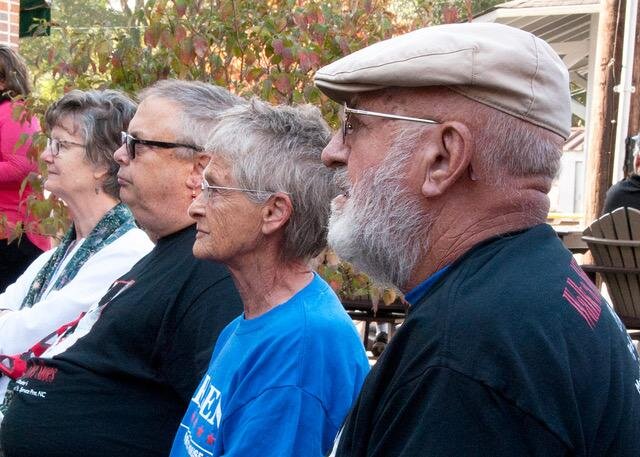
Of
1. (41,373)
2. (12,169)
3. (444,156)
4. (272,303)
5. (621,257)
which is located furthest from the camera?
(621,257)

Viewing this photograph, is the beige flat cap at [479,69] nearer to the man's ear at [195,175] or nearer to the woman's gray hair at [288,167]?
the woman's gray hair at [288,167]

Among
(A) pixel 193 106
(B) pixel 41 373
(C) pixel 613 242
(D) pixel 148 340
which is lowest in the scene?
(C) pixel 613 242

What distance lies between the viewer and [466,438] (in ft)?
4.28

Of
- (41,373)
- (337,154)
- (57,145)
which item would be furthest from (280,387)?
(57,145)

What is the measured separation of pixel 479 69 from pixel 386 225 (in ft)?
0.94

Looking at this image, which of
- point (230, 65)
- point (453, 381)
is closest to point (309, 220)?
point (453, 381)

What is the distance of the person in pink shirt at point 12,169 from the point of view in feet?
16.9

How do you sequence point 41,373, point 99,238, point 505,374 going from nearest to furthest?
point 505,374 < point 41,373 < point 99,238

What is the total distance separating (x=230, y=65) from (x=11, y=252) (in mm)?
2062

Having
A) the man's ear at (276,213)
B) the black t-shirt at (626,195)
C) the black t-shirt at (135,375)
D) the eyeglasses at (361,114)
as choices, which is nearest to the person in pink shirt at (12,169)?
the black t-shirt at (135,375)

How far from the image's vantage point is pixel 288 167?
2.44m

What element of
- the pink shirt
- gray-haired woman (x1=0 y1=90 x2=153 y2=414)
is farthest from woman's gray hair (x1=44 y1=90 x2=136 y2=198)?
the pink shirt

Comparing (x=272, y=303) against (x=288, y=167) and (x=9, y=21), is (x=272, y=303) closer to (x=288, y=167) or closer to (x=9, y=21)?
(x=288, y=167)

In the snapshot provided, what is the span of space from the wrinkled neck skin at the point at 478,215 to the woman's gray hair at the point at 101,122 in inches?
89.9
